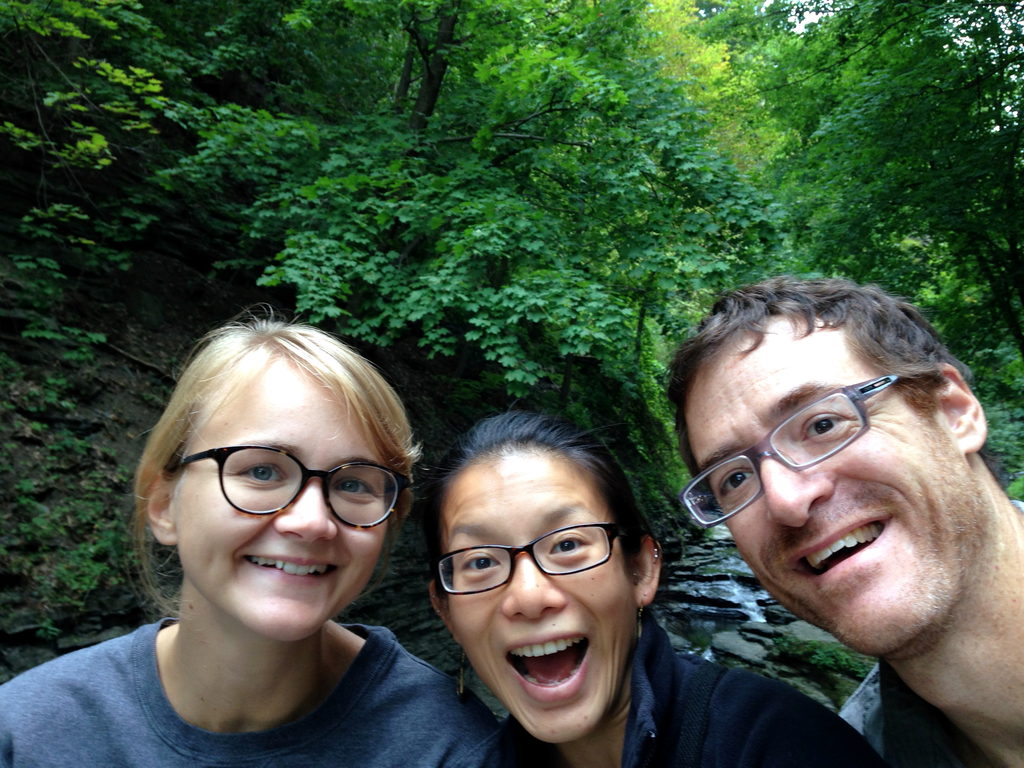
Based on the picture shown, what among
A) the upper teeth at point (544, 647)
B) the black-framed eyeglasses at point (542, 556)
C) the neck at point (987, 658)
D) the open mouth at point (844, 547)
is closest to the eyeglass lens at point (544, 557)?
the black-framed eyeglasses at point (542, 556)

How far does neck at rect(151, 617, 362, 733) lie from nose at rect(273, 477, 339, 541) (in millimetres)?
344

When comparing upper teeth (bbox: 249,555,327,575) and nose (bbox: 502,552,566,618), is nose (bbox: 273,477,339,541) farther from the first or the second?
nose (bbox: 502,552,566,618)

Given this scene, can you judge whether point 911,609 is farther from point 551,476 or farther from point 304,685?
point 304,685

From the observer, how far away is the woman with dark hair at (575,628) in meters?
1.40

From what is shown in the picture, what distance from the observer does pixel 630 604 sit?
5.43 feet

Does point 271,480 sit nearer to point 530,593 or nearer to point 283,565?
point 283,565

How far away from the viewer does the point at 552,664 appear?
1.64 m

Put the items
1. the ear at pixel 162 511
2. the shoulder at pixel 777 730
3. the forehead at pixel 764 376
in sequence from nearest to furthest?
the shoulder at pixel 777 730
the forehead at pixel 764 376
the ear at pixel 162 511

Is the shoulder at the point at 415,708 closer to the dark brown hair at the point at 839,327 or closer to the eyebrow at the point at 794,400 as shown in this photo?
the dark brown hair at the point at 839,327

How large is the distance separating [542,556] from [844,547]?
69cm

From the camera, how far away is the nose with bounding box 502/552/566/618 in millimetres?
1534

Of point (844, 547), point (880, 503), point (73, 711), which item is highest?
point (880, 503)

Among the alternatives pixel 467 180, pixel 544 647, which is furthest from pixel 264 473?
pixel 467 180

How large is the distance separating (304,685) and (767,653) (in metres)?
7.63
